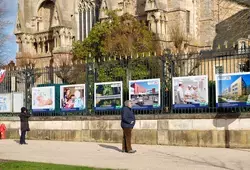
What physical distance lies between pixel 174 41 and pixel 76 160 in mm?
31472

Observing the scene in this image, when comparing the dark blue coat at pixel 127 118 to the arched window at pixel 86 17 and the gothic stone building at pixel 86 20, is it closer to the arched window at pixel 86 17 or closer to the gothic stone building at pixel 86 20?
the gothic stone building at pixel 86 20

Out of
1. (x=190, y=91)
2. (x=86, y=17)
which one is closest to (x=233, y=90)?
(x=190, y=91)

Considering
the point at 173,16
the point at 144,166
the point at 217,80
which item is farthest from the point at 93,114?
the point at 173,16

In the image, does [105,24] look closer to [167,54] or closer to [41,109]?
[41,109]

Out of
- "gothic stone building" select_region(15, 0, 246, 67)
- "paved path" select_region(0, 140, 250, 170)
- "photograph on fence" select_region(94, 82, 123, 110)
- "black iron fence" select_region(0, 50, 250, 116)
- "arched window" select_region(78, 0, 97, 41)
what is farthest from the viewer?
"arched window" select_region(78, 0, 97, 41)

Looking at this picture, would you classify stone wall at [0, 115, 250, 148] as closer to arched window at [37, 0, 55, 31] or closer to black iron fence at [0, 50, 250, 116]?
black iron fence at [0, 50, 250, 116]

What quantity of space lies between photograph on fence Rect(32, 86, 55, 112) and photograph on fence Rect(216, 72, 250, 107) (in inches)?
330

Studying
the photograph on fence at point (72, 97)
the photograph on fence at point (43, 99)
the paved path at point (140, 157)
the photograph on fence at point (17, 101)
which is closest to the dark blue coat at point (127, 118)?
the paved path at point (140, 157)

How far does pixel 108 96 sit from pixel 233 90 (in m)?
5.68

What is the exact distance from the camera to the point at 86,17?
5719cm

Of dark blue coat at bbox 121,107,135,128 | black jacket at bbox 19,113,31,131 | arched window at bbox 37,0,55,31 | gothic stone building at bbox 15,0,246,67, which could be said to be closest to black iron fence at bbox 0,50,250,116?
black jacket at bbox 19,113,31,131

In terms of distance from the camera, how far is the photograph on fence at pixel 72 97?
916 inches

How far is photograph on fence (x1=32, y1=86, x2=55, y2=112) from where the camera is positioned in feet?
80.0

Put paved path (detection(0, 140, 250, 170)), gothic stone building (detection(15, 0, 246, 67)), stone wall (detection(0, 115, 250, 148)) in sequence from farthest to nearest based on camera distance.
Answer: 1. gothic stone building (detection(15, 0, 246, 67))
2. stone wall (detection(0, 115, 250, 148))
3. paved path (detection(0, 140, 250, 170))
